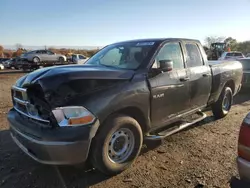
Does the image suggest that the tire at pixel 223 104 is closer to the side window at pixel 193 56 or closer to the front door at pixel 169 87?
the side window at pixel 193 56

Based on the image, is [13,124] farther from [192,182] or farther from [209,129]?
[209,129]

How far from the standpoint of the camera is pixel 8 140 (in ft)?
16.8

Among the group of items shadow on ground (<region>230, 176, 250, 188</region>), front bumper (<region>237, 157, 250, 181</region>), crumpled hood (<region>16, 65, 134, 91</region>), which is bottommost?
shadow on ground (<region>230, 176, 250, 188</region>)

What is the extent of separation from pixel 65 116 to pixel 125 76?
1.13 meters

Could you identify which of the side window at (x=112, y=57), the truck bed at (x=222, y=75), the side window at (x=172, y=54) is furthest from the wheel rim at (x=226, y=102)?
the side window at (x=112, y=57)

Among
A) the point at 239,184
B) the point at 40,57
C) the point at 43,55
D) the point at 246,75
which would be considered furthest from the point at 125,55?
the point at 43,55

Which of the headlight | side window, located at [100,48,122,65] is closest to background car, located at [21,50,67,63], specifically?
side window, located at [100,48,122,65]

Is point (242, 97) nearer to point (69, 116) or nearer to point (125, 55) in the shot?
point (125, 55)

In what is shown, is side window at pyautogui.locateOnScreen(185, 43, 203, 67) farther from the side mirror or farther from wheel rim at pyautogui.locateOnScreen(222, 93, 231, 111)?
wheel rim at pyautogui.locateOnScreen(222, 93, 231, 111)

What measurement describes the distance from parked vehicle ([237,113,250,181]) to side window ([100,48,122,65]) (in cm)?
253

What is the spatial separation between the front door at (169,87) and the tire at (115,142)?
52 centimetres

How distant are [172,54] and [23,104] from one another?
277 cm

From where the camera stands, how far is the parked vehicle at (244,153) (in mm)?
2426

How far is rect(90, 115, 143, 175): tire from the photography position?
11.1ft
